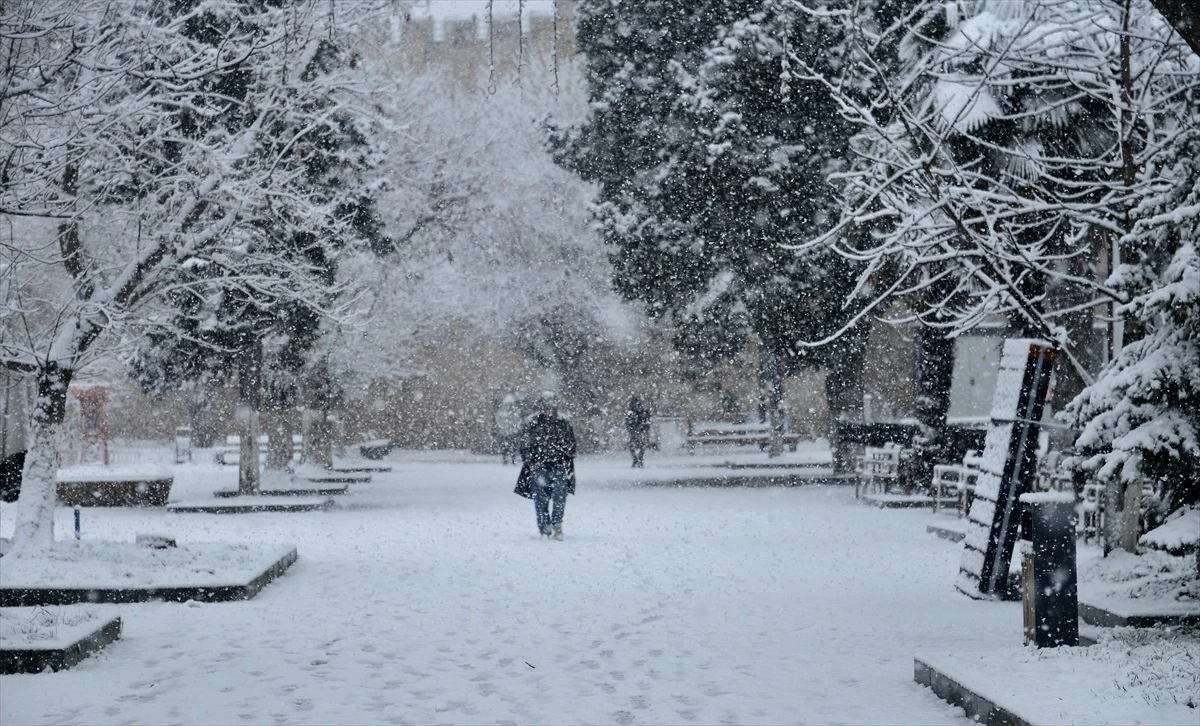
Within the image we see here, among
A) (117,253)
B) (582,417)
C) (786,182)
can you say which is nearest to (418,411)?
(582,417)

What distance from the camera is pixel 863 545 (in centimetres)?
1648

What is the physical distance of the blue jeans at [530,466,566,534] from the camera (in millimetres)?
17125

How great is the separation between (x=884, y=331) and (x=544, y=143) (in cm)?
1921

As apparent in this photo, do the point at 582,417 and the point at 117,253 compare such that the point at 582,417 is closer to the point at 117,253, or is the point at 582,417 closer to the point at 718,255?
the point at 718,255

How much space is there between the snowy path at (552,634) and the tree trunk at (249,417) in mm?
5386

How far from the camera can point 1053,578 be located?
321 inches

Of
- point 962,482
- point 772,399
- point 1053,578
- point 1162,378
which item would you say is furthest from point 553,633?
point 772,399

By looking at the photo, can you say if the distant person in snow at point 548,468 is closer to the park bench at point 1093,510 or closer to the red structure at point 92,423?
the park bench at point 1093,510

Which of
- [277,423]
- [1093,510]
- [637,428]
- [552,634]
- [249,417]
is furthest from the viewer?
[637,428]

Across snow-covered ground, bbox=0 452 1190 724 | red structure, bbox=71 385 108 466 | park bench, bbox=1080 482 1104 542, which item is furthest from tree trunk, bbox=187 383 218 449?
park bench, bbox=1080 482 1104 542

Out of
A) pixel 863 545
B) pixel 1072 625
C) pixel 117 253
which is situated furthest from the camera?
pixel 117 253

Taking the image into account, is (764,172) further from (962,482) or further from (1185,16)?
(1185,16)

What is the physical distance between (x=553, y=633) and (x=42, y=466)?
21.1ft

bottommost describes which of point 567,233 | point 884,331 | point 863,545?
point 863,545
